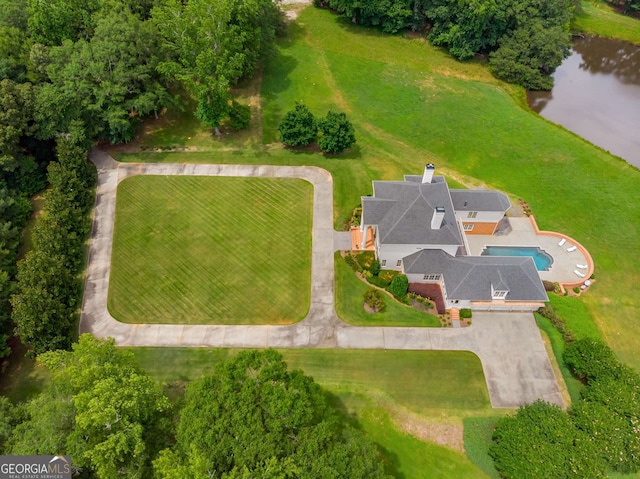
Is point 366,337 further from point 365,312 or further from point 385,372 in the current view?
point 385,372

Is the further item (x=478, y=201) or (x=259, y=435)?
(x=478, y=201)

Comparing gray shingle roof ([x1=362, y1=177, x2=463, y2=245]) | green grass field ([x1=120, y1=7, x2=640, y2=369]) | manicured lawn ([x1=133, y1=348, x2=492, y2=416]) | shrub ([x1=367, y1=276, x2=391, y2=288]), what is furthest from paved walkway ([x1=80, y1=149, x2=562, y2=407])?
green grass field ([x1=120, y1=7, x2=640, y2=369])

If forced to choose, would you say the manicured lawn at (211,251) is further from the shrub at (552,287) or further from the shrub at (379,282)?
the shrub at (552,287)

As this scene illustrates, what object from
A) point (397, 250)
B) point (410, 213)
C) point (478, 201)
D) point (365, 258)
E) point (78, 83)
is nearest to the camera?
point (410, 213)

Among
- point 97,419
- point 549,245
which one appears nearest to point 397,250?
point 549,245

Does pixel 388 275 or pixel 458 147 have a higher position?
pixel 458 147

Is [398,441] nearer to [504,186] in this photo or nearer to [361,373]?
[361,373]

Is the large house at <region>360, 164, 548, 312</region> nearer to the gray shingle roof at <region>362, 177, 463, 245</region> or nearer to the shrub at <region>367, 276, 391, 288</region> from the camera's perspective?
the gray shingle roof at <region>362, 177, 463, 245</region>
